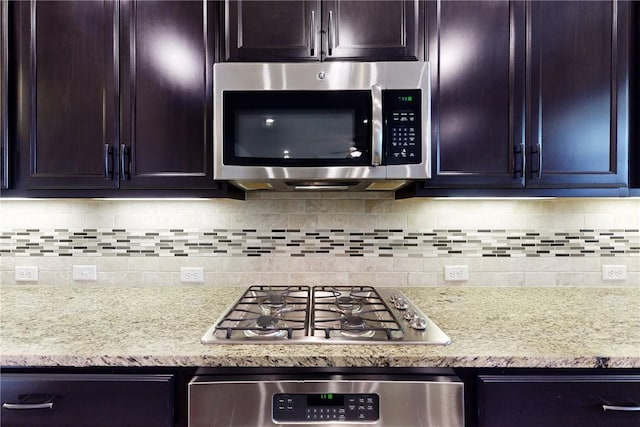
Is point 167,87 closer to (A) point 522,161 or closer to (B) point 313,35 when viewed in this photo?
(B) point 313,35

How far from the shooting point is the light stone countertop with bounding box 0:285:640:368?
2.87 feet

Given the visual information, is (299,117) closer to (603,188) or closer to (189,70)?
(189,70)

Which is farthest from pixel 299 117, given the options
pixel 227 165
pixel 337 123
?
pixel 227 165

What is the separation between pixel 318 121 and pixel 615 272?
155cm

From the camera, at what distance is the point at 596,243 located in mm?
1596

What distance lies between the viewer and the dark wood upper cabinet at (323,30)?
50.3 inches

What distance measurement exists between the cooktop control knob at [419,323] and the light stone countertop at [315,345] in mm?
77

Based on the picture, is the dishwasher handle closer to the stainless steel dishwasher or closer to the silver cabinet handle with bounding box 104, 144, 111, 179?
the stainless steel dishwasher

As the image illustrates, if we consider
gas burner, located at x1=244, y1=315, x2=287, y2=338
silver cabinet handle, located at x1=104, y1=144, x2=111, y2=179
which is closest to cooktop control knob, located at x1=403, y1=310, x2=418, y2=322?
gas burner, located at x1=244, y1=315, x2=287, y2=338

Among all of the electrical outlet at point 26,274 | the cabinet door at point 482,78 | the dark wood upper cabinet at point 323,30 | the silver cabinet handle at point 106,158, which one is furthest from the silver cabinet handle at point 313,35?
the electrical outlet at point 26,274

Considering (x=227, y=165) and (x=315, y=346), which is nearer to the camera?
(x=315, y=346)

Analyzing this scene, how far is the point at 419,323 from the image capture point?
3.43 ft

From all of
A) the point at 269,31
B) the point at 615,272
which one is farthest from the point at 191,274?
the point at 615,272

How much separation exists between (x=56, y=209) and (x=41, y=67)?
0.65m
